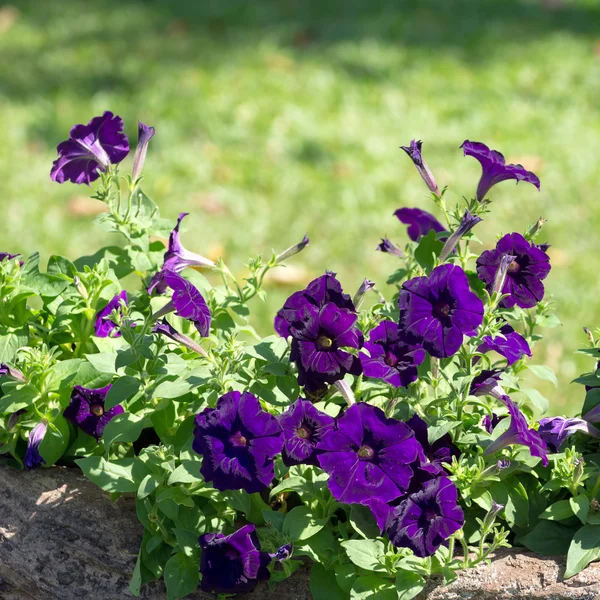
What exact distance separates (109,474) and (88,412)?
0.18 meters

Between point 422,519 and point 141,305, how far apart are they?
940 mm

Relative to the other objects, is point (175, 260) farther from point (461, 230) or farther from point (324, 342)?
point (461, 230)

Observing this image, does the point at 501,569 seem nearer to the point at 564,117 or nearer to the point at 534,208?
the point at 534,208

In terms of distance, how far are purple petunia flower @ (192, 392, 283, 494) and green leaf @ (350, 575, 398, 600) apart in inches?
10.6

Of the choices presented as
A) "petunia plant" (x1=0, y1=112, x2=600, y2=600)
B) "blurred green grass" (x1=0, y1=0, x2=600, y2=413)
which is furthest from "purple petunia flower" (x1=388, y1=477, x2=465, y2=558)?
"blurred green grass" (x1=0, y1=0, x2=600, y2=413)

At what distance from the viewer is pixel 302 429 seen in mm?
1779

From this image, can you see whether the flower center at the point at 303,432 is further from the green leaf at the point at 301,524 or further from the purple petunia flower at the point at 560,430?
the purple petunia flower at the point at 560,430

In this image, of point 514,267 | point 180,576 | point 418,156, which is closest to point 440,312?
point 514,267

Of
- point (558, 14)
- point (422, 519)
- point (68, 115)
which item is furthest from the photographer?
point (558, 14)

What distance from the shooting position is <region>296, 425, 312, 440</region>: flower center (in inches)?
70.0

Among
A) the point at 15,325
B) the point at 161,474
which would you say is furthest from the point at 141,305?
the point at 161,474

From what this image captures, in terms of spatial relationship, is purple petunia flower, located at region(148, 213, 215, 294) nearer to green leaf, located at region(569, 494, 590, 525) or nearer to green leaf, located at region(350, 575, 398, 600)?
green leaf, located at region(350, 575, 398, 600)

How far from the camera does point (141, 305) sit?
2322 mm

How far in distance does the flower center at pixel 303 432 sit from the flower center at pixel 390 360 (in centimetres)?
21
